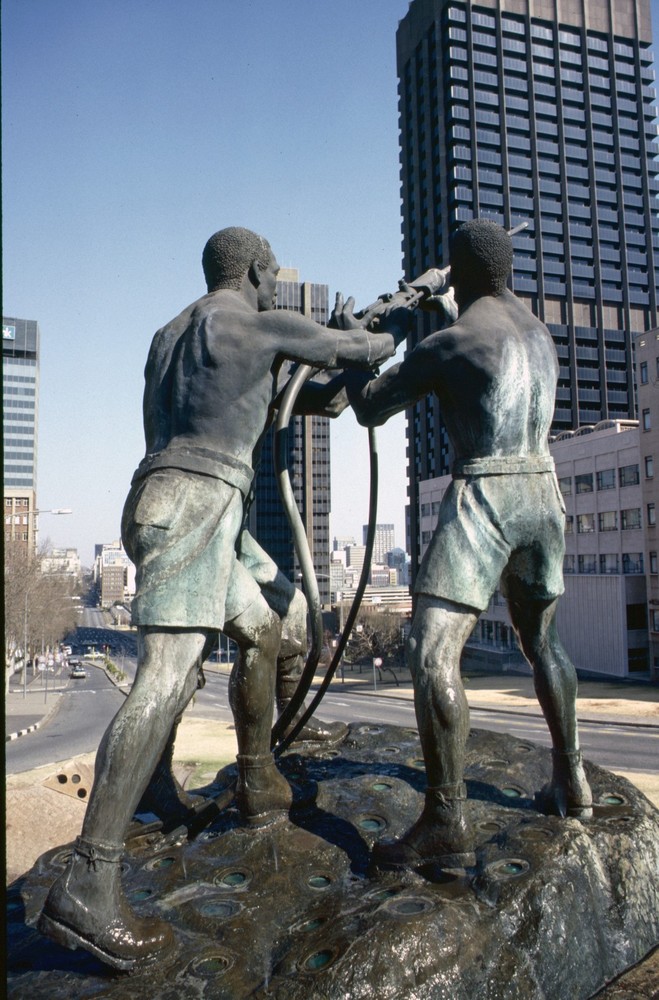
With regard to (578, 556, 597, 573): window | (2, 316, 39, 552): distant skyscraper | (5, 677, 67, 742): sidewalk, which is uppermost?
(2, 316, 39, 552): distant skyscraper

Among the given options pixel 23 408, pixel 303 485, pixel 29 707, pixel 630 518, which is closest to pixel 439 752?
pixel 29 707

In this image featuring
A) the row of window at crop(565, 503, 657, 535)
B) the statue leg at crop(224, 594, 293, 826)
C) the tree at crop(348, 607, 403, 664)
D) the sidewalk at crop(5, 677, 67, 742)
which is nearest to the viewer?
the statue leg at crop(224, 594, 293, 826)

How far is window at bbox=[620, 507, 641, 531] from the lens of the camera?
38906mm

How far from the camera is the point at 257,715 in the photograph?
4.00 metres

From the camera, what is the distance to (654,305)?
6975cm

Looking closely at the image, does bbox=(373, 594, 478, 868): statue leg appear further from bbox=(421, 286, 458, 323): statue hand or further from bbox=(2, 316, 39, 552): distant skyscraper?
bbox=(2, 316, 39, 552): distant skyscraper

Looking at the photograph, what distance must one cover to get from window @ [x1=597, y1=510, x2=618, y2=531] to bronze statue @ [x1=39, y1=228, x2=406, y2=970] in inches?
1523

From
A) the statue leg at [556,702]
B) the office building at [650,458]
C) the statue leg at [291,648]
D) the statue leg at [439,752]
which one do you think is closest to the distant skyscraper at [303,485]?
the office building at [650,458]

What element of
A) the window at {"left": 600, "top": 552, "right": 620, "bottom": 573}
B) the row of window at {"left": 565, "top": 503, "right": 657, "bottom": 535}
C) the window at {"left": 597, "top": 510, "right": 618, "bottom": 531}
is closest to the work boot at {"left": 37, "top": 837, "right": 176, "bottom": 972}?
the row of window at {"left": 565, "top": 503, "right": 657, "bottom": 535}

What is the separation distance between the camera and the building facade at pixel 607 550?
126 ft

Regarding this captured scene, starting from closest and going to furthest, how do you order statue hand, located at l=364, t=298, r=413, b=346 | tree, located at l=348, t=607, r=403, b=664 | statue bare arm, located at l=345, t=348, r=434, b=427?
statue bare arm, located at l=345, t=348, r=434, b=427
statue hand, located at l=364, t=298, r=413, b=346
tree, located at l=348, t=607, r=403, b=664

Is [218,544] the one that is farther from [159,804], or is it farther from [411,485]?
[411,485]

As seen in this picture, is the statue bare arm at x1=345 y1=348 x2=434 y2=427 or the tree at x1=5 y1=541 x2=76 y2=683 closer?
the statue bare arm at x1=345 y1=348 x2=434 y2=427

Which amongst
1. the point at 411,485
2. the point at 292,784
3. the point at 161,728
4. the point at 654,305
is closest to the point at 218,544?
the point at 161,728
